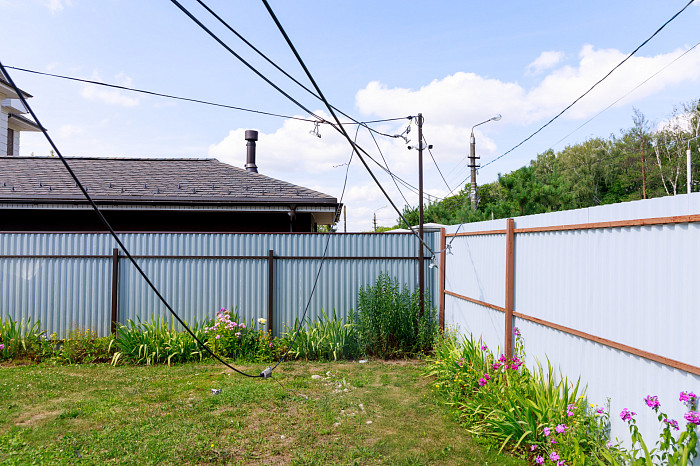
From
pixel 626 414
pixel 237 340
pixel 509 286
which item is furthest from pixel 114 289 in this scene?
pixel 626 414

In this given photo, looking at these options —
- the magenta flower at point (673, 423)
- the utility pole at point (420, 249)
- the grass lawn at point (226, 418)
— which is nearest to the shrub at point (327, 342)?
the grass lawn at point (226, 418)

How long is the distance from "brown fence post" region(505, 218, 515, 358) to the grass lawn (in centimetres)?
101

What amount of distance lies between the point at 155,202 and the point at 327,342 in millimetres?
4764

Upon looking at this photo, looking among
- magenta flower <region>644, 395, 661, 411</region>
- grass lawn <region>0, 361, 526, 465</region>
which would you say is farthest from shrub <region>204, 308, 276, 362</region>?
magenta flower <region>644, 395, 661, 411</region>

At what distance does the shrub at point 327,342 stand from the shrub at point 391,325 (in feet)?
0.66

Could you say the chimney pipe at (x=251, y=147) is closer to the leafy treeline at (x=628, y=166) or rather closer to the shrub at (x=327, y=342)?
the shrub at (x=327, y=342)

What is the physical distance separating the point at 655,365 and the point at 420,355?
14.1 feet

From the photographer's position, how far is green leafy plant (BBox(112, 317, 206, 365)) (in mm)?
6816

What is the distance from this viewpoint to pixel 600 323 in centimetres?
348

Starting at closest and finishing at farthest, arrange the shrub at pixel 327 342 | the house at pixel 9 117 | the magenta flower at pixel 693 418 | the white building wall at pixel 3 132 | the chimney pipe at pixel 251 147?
the magenta flower at pixel 693 418, the shrub at pixel 327 342, the chimney pipe at pixel 251 147, the house at pixel 9 117, the white building wall at pixel 3 132

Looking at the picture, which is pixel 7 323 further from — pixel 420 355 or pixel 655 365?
pixel 655 365

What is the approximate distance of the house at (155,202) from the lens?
9109 millimetres

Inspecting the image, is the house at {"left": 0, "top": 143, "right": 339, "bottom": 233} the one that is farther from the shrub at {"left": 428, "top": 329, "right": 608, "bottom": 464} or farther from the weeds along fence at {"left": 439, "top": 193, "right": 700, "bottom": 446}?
the weeds along fence at {"left": 439, "top": 193, "right": 700, "bottom": 446}

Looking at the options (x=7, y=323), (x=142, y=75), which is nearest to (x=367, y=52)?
(x=142, y=75)
